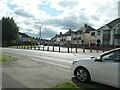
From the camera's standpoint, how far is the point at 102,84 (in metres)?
8.20

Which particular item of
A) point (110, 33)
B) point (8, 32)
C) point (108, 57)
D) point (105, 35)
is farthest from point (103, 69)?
point (8, 32)

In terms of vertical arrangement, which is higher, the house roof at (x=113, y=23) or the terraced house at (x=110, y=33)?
the house roof at (x=113, y=23)

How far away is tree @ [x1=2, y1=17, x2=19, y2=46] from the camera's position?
8712 centimetres

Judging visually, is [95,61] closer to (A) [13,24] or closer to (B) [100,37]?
(B) [100,37]

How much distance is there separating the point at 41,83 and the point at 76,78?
165cm

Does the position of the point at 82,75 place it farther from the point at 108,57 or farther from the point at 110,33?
the point at 110,33

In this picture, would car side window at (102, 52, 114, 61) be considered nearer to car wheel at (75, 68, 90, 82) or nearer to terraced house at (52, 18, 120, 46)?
car wheel at (75, 68, 90, 82)

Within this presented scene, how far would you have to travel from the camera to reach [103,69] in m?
7.74

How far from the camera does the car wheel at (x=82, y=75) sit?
27.9 feet

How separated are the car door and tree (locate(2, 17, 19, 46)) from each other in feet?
265

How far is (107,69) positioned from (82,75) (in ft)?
4.56

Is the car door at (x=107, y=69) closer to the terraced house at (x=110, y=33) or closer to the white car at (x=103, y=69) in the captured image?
the white car at (x=103, y=69)

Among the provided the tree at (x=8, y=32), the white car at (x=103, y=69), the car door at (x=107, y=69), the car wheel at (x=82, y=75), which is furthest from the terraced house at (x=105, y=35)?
the car door at (x=107, y=69)

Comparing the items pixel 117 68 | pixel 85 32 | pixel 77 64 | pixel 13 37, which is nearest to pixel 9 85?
pixel 77 64
